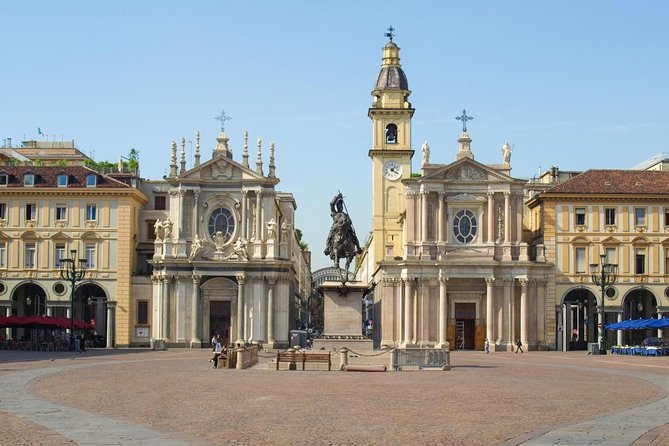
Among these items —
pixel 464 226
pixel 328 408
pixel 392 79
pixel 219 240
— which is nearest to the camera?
pixel 328 408

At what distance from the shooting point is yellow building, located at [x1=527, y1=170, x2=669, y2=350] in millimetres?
88562

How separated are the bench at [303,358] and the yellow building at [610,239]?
42707 mm

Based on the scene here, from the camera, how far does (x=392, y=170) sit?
106125 mm

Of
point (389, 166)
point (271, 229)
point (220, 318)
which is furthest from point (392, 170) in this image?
point (220, 318)

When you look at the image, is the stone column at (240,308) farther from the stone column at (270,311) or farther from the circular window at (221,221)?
the circular window at (221,221)

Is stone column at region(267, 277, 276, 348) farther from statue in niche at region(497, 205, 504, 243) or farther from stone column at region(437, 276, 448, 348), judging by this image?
statue in niche at region(497, 205, 504, 243)

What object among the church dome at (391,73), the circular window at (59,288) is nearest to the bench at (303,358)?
the circular window at (59,288)

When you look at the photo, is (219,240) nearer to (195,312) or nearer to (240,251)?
(240,251)

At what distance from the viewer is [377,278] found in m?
101

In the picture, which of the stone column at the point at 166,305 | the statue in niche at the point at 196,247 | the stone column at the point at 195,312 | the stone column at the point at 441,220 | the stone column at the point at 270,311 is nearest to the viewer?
the stone column at the point at 166,305

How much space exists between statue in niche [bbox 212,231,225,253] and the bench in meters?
40.6

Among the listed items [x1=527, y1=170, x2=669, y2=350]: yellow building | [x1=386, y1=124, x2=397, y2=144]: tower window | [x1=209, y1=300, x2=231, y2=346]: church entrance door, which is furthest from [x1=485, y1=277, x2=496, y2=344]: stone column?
[x1=386, y1=124, x2=397, y2=144]: tower window

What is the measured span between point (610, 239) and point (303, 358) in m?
46.0

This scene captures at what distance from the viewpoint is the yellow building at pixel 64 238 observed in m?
89.2
